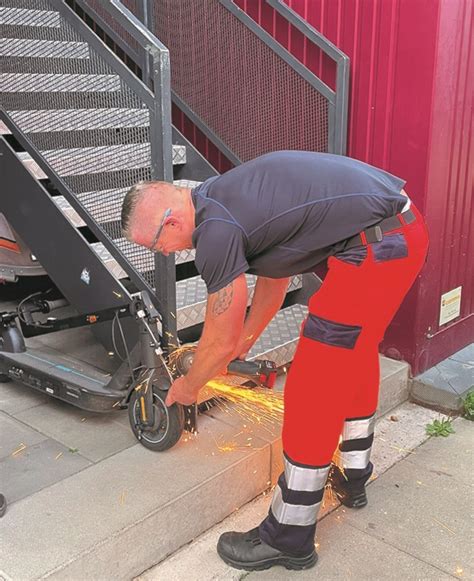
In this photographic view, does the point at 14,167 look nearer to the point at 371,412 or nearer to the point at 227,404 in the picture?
the point at 227,404

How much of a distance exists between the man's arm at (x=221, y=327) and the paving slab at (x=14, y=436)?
51.0 inches

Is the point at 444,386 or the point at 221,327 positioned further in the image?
the point at 444,386

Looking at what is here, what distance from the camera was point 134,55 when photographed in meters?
5.50

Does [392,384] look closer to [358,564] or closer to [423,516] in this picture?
[423,516]

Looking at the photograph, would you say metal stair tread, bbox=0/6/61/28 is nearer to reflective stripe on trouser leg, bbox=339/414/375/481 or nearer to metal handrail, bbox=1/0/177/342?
metal handrail, bbox=1/0/177/342

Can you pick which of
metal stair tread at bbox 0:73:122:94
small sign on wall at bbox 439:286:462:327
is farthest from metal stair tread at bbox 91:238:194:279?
small sign on wall at bbox 439:286:462:327

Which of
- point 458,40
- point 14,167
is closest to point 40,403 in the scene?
point 14,167

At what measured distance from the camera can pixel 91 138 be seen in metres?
3.88

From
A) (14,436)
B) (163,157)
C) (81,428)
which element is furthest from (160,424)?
(163,157)

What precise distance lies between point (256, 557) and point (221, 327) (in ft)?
3.51

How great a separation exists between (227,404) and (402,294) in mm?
1433

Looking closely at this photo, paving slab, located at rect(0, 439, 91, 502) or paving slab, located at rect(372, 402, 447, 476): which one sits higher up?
paving slab, located at rect(0, 439, 91, 502)

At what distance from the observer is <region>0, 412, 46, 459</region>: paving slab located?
136 inches

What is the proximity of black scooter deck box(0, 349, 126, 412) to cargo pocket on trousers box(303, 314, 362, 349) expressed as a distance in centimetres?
125
